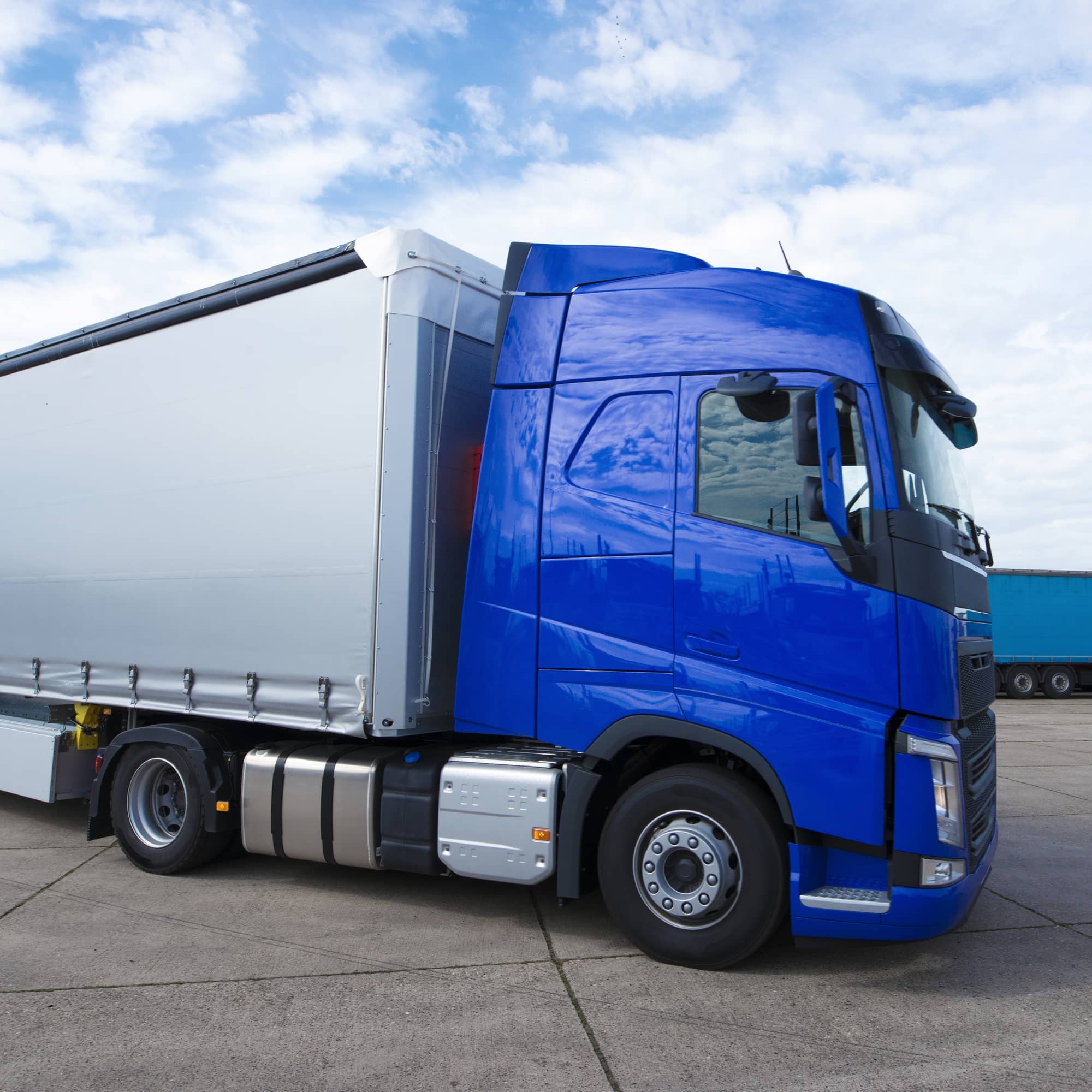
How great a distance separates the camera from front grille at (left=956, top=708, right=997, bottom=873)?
4.14 metres

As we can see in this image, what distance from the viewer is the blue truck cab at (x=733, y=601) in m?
4.03

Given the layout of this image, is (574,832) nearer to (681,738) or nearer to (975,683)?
(681,738)

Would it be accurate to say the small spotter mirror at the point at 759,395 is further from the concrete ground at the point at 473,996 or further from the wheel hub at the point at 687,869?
the concrete ground at the point at 473,996

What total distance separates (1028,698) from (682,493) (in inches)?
958

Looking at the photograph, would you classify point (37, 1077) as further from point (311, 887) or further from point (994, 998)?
point (994, 998)

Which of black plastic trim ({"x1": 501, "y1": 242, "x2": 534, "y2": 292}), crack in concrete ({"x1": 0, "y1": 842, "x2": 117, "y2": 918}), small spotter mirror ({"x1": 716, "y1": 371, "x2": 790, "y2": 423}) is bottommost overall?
crack in concrete ({"x1": 0, "y1": 842, "x2": 117, "y2": 918})

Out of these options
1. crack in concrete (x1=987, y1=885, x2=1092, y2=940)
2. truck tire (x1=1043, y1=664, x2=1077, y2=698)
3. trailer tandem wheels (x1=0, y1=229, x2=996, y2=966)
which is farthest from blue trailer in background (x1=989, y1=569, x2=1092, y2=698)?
trailer tandem wheels (x1=0, y1=229, x2=996, y2=966)

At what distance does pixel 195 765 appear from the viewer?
5.95 metres

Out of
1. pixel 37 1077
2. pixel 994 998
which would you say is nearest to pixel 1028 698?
pixel 994 998

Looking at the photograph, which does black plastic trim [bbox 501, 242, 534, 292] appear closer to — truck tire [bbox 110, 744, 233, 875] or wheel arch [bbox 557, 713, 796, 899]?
wheel arch [bbox 557, 713, 796, 899]

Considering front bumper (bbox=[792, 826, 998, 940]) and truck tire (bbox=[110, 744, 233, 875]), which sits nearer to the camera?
front bumper (bbox=[792, 826, 998, 940])

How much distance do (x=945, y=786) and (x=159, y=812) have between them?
4.91 meters

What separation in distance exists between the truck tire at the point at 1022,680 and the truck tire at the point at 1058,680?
0.23 meters

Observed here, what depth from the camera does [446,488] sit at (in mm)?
5332
